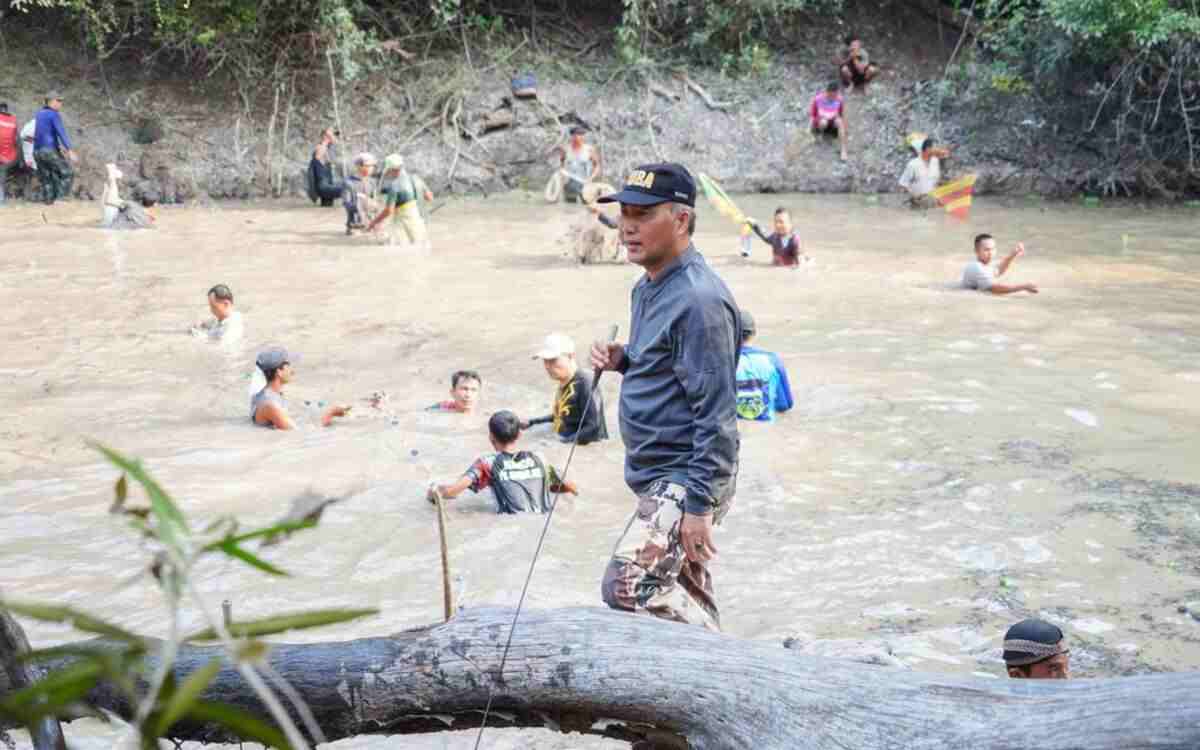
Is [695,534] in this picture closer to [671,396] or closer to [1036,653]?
[671,396]

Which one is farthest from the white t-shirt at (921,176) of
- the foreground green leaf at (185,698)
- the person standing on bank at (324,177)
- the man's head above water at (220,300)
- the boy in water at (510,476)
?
the foreground green leaf at (185,698)

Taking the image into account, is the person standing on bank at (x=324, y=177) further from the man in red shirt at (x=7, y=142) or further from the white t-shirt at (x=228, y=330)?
the white t-shirt at (x=228, y=330)

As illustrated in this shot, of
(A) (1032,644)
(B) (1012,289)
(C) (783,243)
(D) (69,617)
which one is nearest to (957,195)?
(C) (783,243)

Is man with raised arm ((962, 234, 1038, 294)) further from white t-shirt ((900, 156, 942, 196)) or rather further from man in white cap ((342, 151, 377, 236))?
man in white cap ((342, 151, 377, 236))

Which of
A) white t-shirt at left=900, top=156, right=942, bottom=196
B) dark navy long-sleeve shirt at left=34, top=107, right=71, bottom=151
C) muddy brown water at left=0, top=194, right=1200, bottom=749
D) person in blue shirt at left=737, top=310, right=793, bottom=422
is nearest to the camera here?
muddy brown water at left=0, top=194, right=1200, bottom=749

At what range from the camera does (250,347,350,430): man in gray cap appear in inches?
333

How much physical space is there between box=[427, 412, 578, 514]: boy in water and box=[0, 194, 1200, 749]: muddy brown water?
0.52 feet

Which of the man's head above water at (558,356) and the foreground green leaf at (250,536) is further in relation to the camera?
the man's head above water at (558,356)

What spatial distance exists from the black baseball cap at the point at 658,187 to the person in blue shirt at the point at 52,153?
18.3 metres

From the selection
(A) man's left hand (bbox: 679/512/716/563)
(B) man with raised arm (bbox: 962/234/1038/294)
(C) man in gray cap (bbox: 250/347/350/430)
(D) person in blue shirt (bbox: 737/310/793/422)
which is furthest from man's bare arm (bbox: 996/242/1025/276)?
(A) man's left hand (bbox: 679/512/716/563)

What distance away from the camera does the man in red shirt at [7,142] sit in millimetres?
19672

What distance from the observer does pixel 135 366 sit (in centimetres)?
1030

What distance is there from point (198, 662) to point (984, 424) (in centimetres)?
707

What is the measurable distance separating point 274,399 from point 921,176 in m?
13.2
